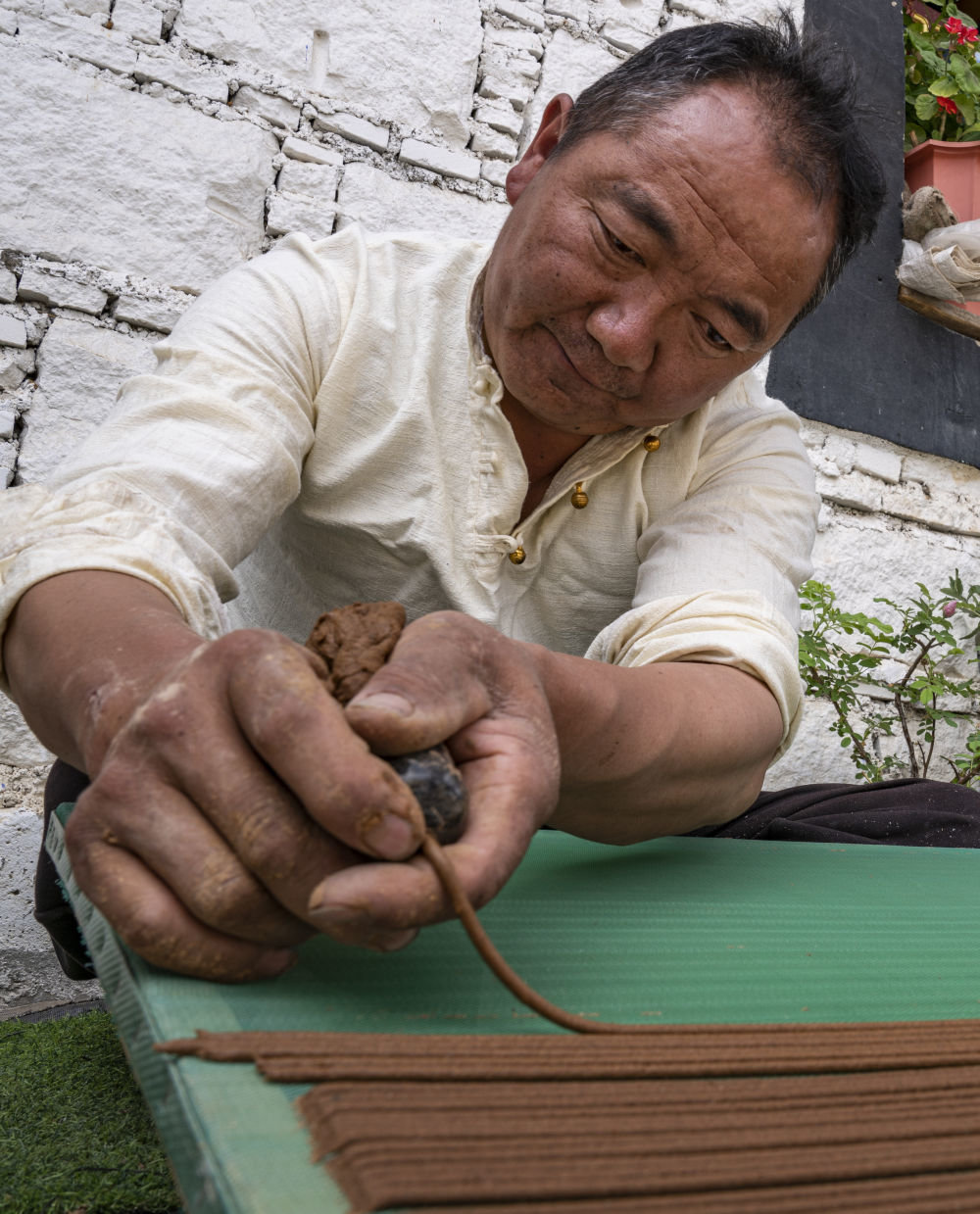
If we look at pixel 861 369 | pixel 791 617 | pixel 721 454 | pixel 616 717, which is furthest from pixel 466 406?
pixel 861 369

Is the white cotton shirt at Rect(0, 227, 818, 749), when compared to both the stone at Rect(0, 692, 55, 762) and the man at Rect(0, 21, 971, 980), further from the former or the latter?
the stone at Rect(0, 692, 55, 762)

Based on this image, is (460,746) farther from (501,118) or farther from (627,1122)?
(501,118)

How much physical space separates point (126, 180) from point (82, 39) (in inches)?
13.0

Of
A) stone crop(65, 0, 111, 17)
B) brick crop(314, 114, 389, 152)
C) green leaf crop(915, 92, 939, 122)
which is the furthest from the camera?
green leaf crop(915, 92, 939, 122)

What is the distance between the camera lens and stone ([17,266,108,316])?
2.40 metres

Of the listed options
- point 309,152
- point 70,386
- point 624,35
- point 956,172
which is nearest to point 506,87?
point 624,35

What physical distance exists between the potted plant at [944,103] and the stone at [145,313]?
2726 mm

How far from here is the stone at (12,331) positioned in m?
2.37

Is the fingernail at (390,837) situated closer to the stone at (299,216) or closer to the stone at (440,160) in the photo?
the stone at (299,216)

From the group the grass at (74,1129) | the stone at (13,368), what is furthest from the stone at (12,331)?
→ the grass at (74,1129)

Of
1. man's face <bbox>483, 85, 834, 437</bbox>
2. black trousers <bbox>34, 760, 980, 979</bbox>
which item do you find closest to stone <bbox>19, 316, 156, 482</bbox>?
black trousers <bbox>34, 760, 980, 979</bbox>

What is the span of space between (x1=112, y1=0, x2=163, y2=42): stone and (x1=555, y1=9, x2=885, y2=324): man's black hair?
1.37 metres

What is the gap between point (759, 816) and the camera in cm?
205

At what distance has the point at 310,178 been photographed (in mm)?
2758
